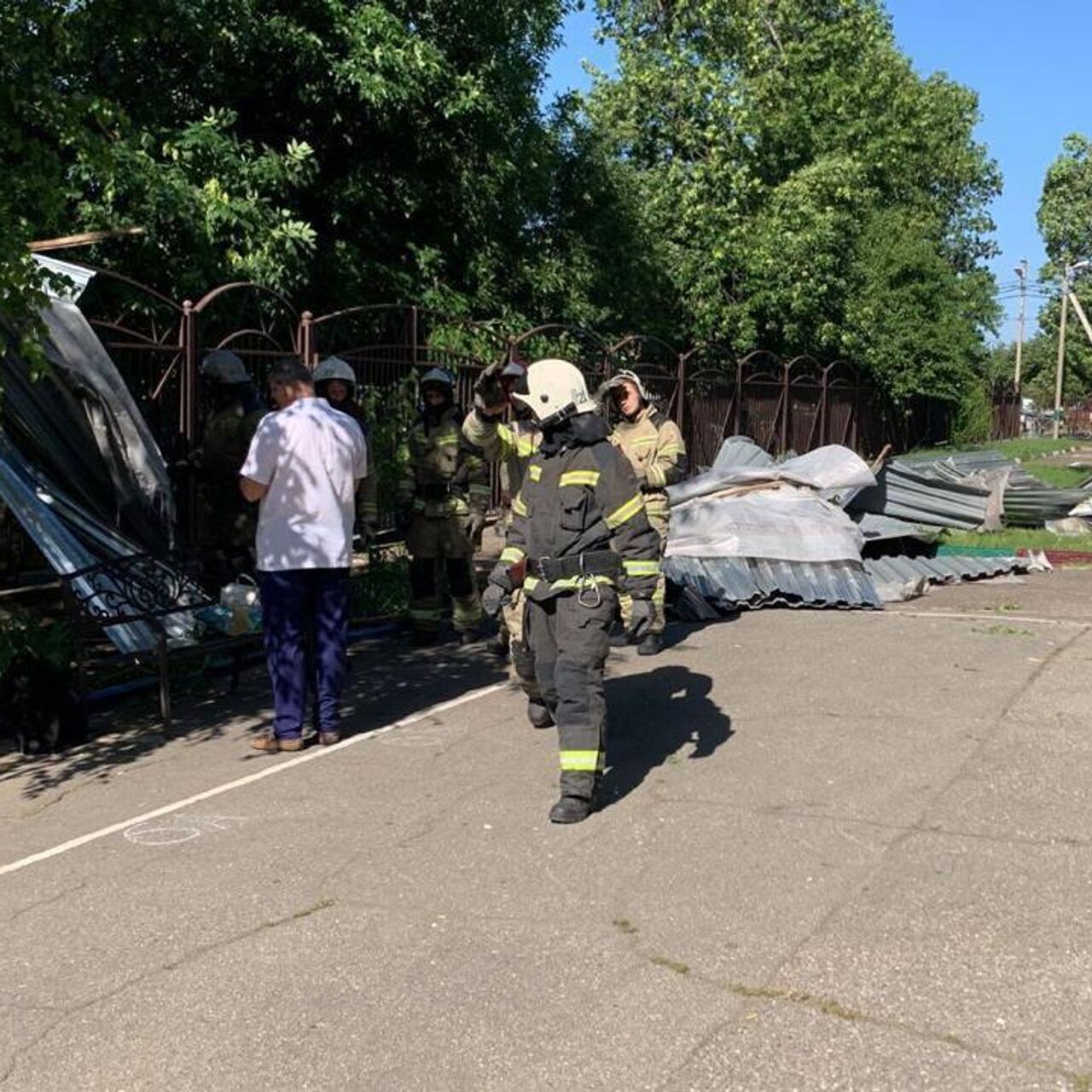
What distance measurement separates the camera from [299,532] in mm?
6070

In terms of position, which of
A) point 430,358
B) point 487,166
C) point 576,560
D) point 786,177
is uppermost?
point 786,177

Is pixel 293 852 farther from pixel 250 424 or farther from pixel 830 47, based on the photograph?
pixel 830 47

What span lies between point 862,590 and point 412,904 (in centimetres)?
673

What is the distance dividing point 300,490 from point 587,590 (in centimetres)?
159

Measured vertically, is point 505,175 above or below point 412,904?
above

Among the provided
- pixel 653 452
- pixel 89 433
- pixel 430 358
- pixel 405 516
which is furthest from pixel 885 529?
pixel 89 433

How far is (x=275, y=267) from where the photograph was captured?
1191 cm

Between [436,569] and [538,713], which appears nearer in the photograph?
[538,713]

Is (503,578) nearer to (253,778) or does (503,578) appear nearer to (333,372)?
(253,778)

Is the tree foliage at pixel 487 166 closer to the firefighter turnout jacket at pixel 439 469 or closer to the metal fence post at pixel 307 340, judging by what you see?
the metal fence post at pixel 307 340

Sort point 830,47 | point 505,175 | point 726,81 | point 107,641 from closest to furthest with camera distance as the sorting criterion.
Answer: point 107,641 < point 505,175 < point 726,81 < point 830,47

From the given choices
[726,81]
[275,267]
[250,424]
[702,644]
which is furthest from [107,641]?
[726,81]

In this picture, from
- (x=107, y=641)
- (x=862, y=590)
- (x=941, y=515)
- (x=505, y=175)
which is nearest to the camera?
(x=107, y=641)

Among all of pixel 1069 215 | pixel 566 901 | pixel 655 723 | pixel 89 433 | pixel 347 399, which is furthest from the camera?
pixel 1069 215
